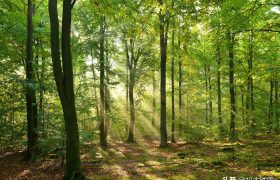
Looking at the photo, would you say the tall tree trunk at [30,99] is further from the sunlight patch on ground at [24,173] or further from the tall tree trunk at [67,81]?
the tall tree trunk at [67,81]

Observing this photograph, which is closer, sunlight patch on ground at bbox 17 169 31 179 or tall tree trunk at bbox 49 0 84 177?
tall tree trunk at bbox 49 0 84 177

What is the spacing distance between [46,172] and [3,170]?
2832mm

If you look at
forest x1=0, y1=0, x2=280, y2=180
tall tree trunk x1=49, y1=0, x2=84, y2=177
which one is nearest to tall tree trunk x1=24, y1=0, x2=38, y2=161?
forest x1=0, y1=0, x2=280, y2=180

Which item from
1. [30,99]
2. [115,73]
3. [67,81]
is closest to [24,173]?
[30,99]

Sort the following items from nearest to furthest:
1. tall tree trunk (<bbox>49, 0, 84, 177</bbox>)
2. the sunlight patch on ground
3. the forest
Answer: tall tree trunk (<bbox>49, 0, 84, 177</bbox>)
the forest
the sunlight patch on ground

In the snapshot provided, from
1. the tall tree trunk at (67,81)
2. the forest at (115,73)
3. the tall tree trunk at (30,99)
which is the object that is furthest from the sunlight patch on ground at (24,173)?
the tall tree trunk at (67,81)

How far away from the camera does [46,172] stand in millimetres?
12930

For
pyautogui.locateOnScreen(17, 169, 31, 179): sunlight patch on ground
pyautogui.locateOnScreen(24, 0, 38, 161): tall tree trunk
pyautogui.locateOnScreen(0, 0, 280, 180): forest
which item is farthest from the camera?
pyautogui.locateOnScreen(24, 0, 38, 161): tall tree trunk

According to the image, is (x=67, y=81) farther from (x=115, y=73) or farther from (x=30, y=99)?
(x=115, y=73)

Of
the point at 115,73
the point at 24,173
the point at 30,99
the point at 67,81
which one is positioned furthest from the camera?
the point at 115,73

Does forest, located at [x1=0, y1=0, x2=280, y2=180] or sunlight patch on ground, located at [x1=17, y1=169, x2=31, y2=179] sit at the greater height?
forest, located at [x1=0, y1=0, x2=280, y2=180]

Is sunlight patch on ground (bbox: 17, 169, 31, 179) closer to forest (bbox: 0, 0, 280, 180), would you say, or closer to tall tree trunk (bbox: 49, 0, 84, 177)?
forest (bbox: 0, 0, 280, 180)

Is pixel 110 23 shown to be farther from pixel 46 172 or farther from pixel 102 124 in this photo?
pixel 46 172

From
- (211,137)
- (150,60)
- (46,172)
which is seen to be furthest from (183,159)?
(150,60)
